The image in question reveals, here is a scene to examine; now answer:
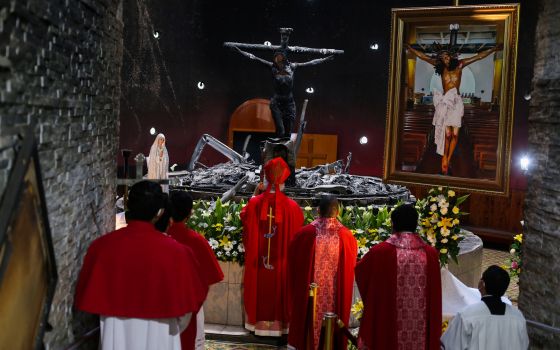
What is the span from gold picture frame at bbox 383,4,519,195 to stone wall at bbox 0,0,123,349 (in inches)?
166

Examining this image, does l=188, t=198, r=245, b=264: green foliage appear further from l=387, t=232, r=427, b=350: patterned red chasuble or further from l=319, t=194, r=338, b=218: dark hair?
l=387, t=232, r=427, b=350: patterned red chasuble

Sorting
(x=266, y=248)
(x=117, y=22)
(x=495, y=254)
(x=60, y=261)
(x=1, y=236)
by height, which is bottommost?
(x=495, y=254)

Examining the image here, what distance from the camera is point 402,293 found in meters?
4.98

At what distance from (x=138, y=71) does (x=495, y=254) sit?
7.47 m

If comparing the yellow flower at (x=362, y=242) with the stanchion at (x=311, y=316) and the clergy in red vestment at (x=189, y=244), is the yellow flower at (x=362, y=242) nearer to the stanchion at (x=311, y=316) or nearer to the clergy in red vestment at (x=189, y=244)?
the stanchion at (x=311, y=316)

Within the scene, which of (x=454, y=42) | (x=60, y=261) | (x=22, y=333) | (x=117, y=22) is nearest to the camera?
(x=22, y=333)

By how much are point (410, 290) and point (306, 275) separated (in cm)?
137

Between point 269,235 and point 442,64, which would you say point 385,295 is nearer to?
point 269,235

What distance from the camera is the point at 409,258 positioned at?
4.93 meters

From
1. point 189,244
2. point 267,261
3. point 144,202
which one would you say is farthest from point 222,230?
point 144,202

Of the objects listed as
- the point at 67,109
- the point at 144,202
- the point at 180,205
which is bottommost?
the point at 180,205

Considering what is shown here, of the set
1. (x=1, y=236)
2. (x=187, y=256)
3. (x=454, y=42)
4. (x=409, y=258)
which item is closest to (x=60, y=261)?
(x=187, y=256)

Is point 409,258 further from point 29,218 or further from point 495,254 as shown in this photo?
point 495,254

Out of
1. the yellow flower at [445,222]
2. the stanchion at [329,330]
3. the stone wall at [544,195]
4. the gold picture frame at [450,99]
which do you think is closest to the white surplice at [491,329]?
the stone wall at [544,195]
